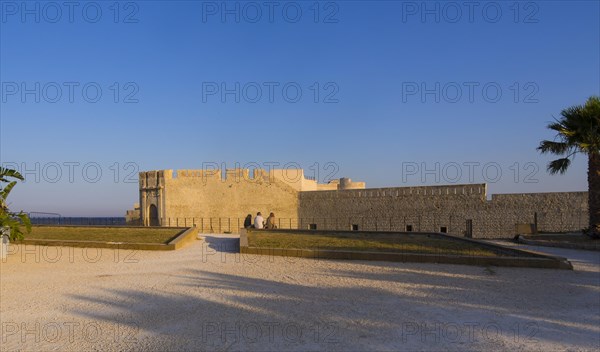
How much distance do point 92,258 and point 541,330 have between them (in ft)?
33.2

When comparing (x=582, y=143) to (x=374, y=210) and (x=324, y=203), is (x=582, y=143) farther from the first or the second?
(x=324, y=203)

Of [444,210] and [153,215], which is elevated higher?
[444,210]

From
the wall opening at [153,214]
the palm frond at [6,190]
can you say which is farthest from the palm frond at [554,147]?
the wall opening at [153,214]

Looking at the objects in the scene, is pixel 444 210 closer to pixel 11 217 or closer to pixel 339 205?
pixel 339 205

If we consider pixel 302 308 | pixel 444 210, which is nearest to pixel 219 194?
pixel 444 210

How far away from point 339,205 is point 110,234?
1478cm

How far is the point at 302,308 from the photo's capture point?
5.99 m

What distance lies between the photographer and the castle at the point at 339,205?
74.0 feet

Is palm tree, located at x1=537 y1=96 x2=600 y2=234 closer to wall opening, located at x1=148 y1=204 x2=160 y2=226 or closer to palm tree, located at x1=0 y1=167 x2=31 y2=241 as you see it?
palm tree, located at x1=0 y1=167 x2=31 y2=241

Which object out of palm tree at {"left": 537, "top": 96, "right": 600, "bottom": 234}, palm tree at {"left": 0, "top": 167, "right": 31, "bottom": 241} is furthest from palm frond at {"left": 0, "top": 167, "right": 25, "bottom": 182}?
palm tree at {"left": 537, "top": 96, "right": 600, "bottom": 234}

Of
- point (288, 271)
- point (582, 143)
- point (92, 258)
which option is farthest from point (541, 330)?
point (582, 143)

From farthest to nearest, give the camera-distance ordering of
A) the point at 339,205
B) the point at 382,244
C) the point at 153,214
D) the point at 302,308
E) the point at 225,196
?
the point at 153,214
the point at 225,196
the point at 339,205
the point at 382,244
the point at 302,308

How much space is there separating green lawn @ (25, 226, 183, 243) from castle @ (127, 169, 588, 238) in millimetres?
12286

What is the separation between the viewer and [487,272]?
8.43m
